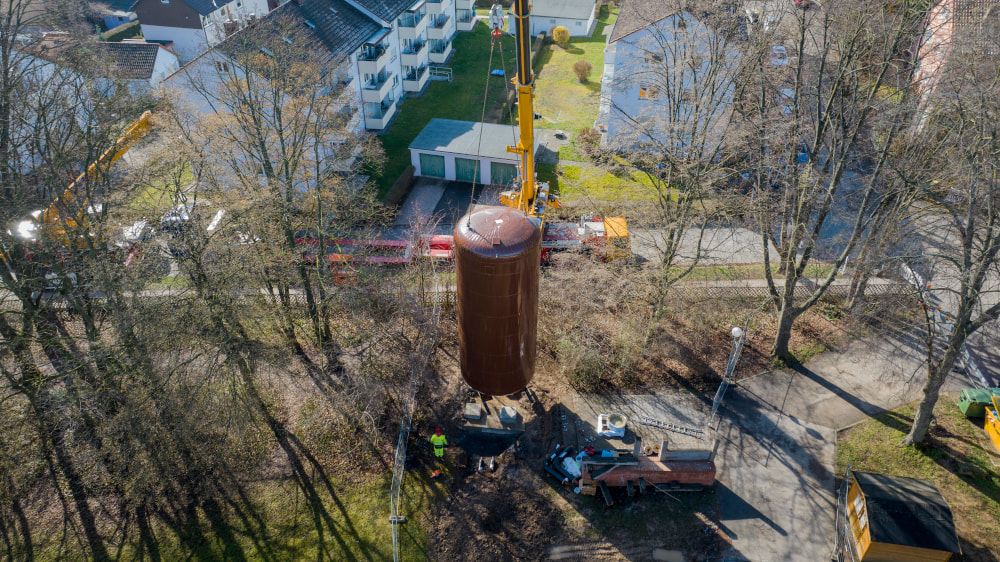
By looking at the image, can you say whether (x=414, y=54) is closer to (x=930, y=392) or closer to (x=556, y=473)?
(x=556, y=473)

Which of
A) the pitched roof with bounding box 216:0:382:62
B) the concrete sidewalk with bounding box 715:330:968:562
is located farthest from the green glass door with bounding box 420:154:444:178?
the concrete sidewalk with bounding box 715:330:968:562

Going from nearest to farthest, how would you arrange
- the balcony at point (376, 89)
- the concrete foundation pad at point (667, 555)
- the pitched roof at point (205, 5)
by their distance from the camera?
the concrete foundation pad at point (667, 555), the balcony at point (376, 89), the pitched roof at point (205, 5)

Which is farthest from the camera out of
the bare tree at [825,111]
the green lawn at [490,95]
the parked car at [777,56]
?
the green lawn at [490,95]

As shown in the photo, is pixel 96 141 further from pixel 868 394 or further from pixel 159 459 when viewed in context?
pixel 868 394

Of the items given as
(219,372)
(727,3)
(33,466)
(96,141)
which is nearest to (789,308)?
(727,3)


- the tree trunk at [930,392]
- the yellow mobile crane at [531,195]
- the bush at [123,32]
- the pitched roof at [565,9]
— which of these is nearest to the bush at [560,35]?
the pitched roof at [565,9]

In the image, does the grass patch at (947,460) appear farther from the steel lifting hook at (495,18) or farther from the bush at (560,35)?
the bush at (560,35)

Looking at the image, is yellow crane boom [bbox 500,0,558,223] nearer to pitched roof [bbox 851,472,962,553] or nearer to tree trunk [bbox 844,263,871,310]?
pitched roof [bbox 851,472,962,553]
